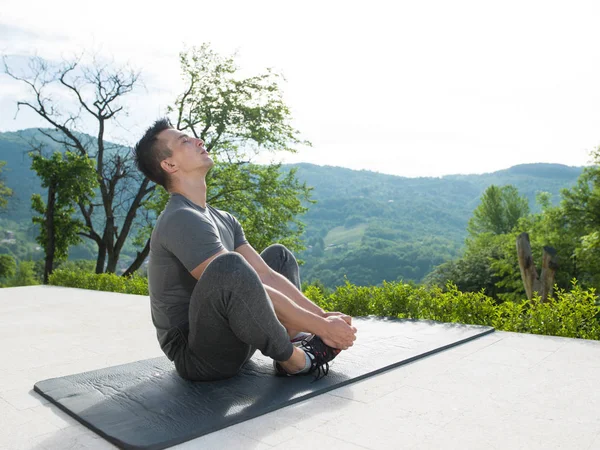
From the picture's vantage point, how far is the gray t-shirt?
2281mm

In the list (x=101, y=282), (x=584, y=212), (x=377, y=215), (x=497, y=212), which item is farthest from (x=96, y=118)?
(x=377, y=215)

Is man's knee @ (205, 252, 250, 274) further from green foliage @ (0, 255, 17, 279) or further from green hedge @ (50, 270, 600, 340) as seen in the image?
green foliage @ (0, 255, 17, 279)

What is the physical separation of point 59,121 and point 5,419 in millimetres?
16614

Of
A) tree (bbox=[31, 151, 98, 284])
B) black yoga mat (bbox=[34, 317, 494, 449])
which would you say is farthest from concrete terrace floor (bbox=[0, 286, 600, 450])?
tree (bbox=[31, 151, 98, 284])

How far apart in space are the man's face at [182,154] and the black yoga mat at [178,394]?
3.56 feet

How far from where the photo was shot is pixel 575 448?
184 cm

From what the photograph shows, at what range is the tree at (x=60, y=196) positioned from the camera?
1293 centimetres

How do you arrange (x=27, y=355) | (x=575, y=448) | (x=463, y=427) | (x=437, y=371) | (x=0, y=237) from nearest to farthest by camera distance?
(x=575, y=448) → (x=463, y=427) → (x=437, y=371) → (x=27, y=355) → (x=0, y=237)

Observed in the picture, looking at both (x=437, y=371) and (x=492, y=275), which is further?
(x=492, y=275)

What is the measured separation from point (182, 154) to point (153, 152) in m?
0.15

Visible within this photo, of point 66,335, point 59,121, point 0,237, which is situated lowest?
point 0,237

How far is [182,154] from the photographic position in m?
2.61

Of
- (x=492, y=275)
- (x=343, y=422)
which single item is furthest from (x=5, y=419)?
(x=492, y=275)

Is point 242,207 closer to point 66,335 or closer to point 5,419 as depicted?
point 66,335
